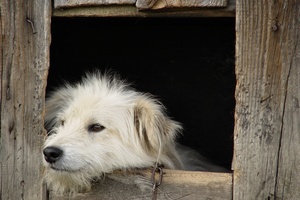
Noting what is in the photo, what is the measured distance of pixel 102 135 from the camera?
3.95 m

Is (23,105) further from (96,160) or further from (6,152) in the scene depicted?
→ (96,160)

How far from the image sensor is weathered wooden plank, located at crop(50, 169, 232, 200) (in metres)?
3.65

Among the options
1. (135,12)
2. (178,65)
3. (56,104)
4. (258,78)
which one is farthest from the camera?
(178,65)

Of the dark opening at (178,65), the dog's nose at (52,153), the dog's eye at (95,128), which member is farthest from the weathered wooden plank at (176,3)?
the dark opening at (178,65)

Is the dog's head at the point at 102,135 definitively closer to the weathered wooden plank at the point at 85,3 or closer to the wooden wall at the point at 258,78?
the wooden wall at the point at 258,78

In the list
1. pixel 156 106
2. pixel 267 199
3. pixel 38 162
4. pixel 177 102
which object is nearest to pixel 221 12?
pixel 156 106

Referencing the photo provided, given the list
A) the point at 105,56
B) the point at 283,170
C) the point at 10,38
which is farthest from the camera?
the point at 105,56

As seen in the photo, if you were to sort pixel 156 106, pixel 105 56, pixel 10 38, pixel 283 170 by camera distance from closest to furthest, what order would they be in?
pixel 283 170 → pixel 10 38 → pixel 156 106 → pixel 105 56

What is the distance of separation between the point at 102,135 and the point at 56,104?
69cm

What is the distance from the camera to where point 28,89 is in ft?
12.6

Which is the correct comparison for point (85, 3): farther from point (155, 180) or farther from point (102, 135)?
point (155, 180)

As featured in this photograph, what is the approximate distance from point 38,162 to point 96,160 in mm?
393

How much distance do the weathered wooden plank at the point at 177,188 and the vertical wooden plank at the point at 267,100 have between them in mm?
97

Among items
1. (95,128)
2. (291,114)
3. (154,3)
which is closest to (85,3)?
(154,3)
